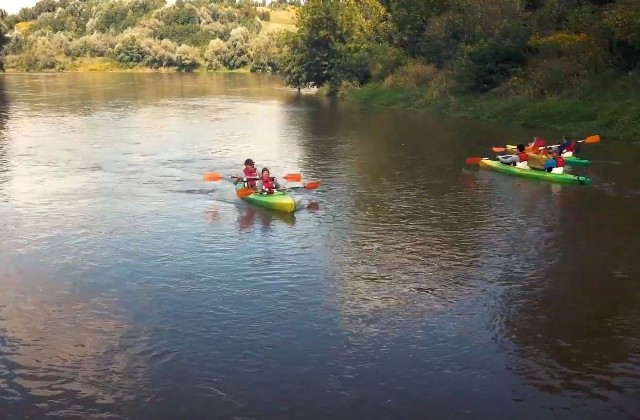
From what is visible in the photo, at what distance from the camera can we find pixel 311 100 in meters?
55.5

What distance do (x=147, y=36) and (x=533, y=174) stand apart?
11646 cm

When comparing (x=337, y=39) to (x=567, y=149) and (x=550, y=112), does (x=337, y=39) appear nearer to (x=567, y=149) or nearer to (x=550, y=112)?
(x=550, y=112)

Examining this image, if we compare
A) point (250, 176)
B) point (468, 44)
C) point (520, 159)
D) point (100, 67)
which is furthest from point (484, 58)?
point (100, 67)

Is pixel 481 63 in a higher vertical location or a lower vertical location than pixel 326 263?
higher

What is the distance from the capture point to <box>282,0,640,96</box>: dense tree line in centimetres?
3541

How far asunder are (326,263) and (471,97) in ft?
94.4

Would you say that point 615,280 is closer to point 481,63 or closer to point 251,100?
point 481,63

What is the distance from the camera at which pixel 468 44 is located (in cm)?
4394

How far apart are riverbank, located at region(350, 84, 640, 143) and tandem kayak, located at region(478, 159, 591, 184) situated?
873 cm

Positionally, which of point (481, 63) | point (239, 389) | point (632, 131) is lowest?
point (239, 389)

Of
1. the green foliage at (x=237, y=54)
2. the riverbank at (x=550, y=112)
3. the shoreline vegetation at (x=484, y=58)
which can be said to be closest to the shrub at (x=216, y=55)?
the green foliage at (x=237, y=54)

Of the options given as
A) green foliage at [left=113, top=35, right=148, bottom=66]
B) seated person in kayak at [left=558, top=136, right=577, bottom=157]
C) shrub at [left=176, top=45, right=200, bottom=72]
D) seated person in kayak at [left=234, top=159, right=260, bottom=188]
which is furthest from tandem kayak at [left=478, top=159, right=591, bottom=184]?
green foliage at [left=113, top=35, right=148, bottom=66]

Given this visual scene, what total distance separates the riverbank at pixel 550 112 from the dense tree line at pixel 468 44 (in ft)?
3.27

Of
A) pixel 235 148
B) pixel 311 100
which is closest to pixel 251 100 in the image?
pixel 311 100
